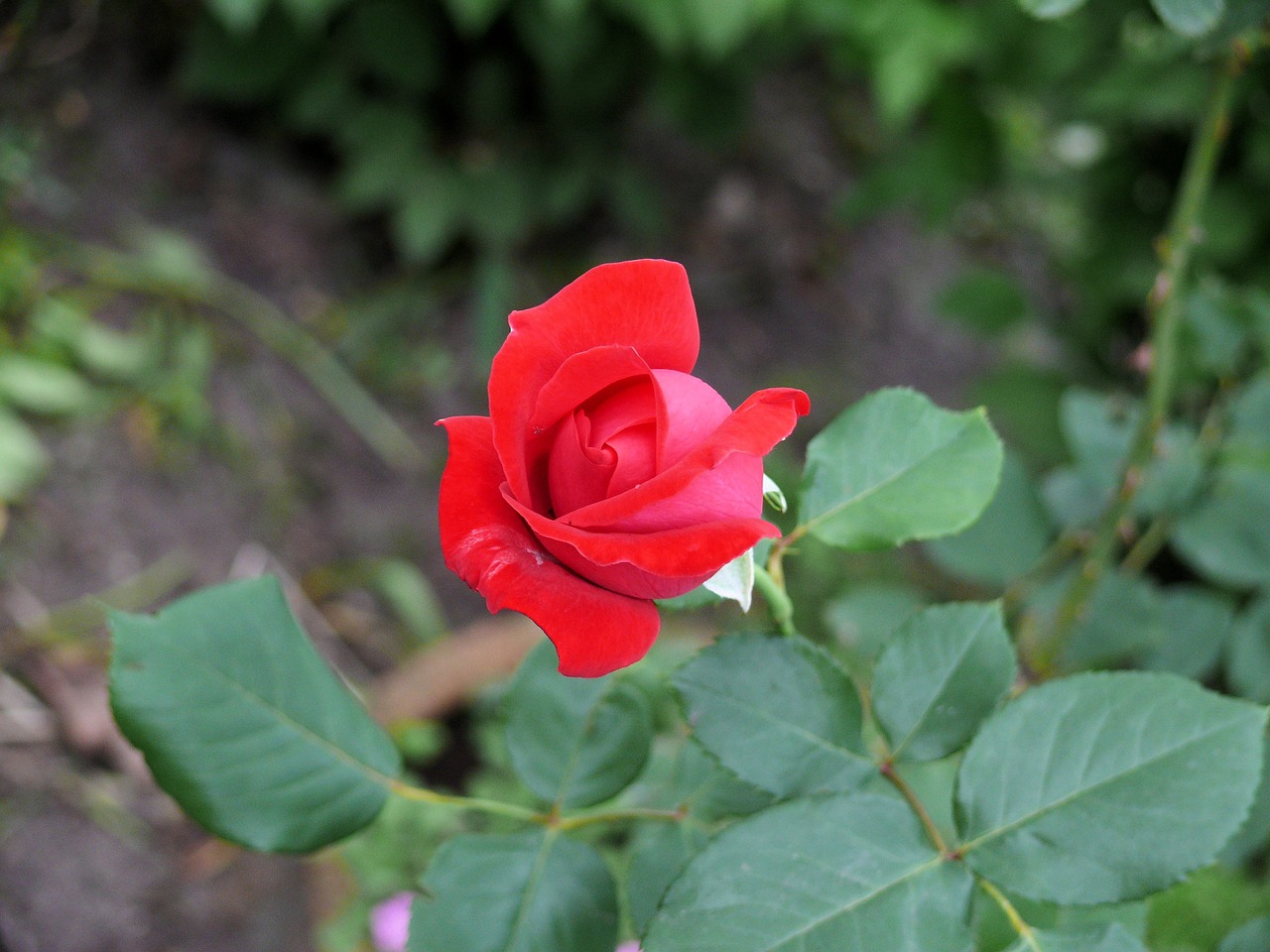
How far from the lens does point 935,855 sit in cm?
44

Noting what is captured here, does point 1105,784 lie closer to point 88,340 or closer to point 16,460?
point 16,460

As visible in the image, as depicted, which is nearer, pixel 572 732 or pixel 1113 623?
pixel 572 732

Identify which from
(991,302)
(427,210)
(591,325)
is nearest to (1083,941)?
(591,325)

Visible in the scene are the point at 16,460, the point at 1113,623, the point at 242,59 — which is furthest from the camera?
the point at 242,59

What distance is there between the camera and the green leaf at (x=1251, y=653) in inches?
33.1

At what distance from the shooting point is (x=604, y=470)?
1.16 feet

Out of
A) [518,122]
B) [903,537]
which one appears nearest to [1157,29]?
[903,537]

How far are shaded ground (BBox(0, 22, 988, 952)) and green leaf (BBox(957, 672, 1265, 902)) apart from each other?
1220 mm

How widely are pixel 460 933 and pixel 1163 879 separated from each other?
34 cm

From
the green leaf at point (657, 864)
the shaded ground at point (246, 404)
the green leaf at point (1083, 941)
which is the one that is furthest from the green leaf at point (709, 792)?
the shaded ground at point (246, 404)

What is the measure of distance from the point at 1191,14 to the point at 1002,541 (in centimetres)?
46

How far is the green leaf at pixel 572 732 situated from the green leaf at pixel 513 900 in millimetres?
45

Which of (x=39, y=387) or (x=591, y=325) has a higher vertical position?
(x=39, y=387)

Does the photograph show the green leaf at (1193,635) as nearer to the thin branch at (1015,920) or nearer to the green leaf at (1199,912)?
the green leaf at (1199,912)
